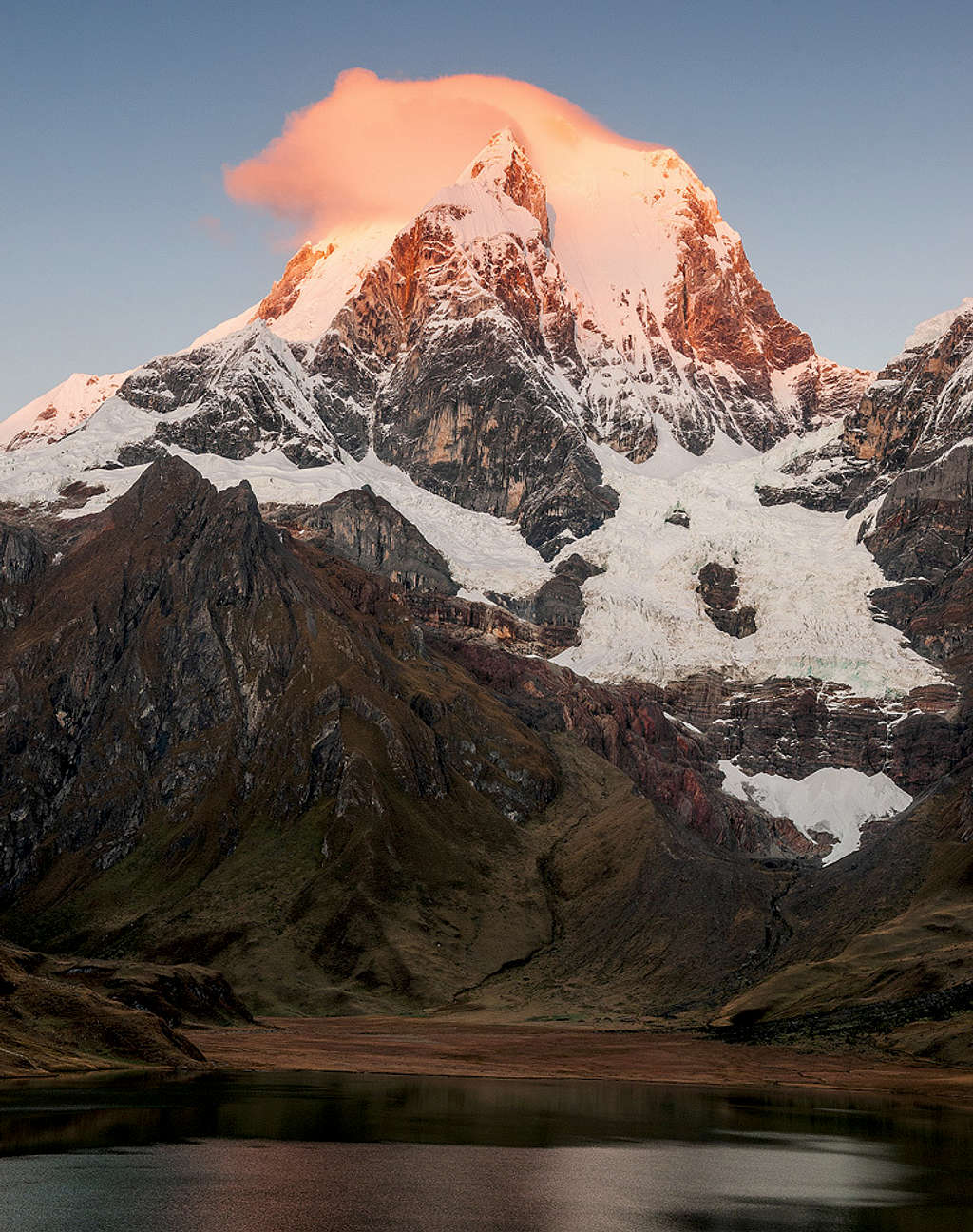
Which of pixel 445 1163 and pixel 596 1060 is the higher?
pixel 445 1163

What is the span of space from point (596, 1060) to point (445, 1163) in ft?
306

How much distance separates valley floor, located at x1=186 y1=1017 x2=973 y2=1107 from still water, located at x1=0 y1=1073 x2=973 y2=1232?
25401 mm

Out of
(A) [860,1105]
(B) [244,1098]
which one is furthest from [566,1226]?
(A) [860,1105]

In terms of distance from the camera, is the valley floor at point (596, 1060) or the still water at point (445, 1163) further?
the valley floor at point (596, 1060)

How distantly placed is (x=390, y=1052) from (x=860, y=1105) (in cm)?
6175

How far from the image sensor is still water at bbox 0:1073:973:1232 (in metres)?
64.0

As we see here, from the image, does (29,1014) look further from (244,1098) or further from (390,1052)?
(390,1052)

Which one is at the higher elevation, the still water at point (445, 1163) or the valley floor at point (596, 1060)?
the still water at point (445, 1163)

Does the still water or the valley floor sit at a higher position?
the still water

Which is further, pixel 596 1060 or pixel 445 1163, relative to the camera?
pixel 596 1060

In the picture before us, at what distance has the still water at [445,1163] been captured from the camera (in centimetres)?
6400

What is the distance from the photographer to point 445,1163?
7844 cm

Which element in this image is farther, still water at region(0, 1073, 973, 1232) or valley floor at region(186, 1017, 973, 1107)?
valley floor at region(186, 1017, 973, 1107)

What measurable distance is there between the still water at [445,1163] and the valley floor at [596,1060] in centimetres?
2540
